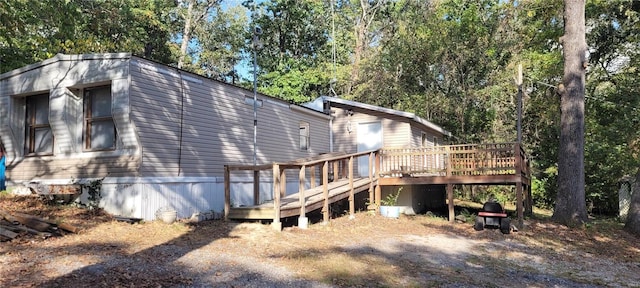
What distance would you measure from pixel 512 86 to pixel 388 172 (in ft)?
36.3

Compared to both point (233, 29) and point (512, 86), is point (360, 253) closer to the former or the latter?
point (512, 86)

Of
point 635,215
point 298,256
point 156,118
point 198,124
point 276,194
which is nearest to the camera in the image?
point 298,256

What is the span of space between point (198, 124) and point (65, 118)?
8.69 ft

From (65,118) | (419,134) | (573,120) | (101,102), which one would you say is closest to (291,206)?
(101,102)

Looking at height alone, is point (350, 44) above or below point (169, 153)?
above

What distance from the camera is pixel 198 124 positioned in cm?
995

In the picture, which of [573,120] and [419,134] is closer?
[573,120]

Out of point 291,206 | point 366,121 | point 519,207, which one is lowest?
point 519,207

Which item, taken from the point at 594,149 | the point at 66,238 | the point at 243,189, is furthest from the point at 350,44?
the point at 66,238

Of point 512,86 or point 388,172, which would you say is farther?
point 512,86

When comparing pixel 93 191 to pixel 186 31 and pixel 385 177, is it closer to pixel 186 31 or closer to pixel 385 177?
pixel 385 177

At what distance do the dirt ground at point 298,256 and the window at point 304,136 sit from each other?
15.7 ft

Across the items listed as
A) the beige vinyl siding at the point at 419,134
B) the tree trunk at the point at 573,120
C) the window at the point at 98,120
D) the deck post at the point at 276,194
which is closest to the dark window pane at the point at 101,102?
the window at the point at 98,120

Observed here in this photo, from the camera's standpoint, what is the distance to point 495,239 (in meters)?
9.46
